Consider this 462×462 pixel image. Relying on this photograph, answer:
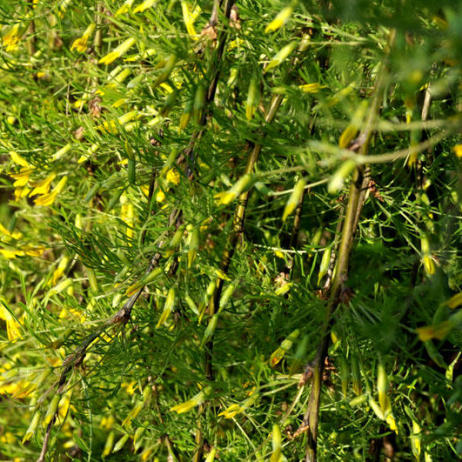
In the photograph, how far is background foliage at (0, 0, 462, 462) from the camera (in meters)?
0.57

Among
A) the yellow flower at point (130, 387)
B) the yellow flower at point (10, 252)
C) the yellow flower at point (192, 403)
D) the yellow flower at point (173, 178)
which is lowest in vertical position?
the yellow flower at point (130, 387)

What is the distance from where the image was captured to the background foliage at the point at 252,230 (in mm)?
568

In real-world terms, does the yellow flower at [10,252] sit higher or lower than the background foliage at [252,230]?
lower

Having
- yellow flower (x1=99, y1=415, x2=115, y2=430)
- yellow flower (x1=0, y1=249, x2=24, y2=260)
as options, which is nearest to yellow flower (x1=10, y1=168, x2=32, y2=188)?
yellow flower (x1=0, y1=249, x2=24, y2=260)

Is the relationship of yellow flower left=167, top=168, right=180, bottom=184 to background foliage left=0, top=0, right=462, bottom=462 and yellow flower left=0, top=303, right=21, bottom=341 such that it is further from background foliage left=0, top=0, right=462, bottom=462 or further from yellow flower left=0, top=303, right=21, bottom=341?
yellow flower left=0, top=303, right=21, bottom=341

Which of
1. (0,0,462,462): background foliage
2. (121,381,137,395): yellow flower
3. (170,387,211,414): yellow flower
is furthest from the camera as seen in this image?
(121,381,137,395): yellow flower

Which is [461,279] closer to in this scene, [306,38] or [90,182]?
[306,38]

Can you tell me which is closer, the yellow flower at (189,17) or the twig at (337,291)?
the twig at (337,291)

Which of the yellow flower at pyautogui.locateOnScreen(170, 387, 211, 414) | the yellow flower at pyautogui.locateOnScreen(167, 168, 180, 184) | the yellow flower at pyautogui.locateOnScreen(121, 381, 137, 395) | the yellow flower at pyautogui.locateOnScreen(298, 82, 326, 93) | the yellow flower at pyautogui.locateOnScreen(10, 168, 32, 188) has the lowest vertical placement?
the yellow flower at pyautogui.locateOnScreen(121, 381, 137, 395)

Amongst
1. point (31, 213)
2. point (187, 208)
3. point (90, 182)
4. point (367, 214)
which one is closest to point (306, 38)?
point (187, 208)

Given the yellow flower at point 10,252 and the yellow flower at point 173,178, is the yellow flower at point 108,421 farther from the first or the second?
the yellow flower at point 173,178

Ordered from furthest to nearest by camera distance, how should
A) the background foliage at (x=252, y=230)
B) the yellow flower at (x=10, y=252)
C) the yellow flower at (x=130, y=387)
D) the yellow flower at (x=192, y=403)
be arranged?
the yellow flower at (x=10, y=252) → the yellow flower at (x=130, y=387) → the yellow flower at (x=192, y=403) → the background foliage at (x=252, y=230)

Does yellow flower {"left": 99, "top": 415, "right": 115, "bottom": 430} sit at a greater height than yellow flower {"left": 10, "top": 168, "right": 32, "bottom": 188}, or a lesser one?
lesser

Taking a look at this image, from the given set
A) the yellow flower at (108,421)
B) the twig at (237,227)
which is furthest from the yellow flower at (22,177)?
the yellow flower at (108,421)
